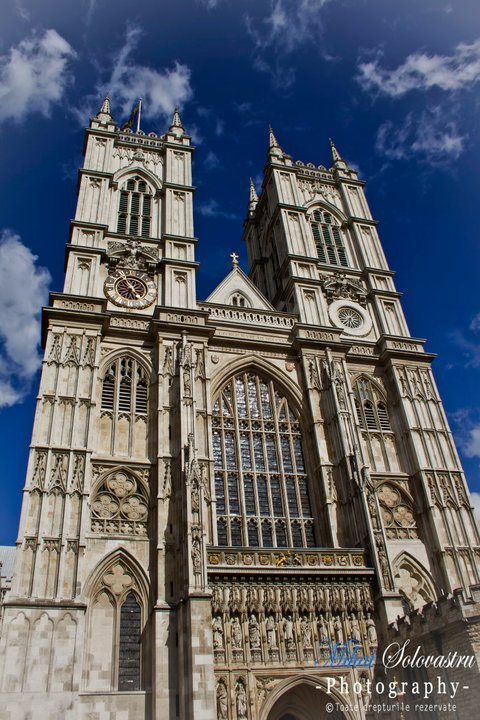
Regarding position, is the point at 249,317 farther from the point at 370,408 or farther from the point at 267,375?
the point at 370,408

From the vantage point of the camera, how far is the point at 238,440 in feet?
76.8

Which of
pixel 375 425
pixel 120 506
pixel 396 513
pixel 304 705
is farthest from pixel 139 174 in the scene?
pixel 304 705

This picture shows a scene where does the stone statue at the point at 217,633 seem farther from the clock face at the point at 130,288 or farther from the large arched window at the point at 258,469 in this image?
the clock face at the point at 130,288

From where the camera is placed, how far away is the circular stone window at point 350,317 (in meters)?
28.8

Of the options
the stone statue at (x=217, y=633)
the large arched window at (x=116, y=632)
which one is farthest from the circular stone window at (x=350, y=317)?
the large arched window at (x=116, y=632)

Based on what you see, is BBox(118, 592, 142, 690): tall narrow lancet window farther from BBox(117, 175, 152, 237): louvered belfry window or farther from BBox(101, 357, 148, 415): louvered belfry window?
BBox(117, 175, 152, 237): louvered belfry window

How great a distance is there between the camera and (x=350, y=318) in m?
29.3

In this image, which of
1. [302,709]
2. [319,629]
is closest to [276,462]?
[319,629]

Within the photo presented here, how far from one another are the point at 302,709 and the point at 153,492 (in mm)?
7999

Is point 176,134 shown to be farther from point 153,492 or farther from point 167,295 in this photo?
point 153,492

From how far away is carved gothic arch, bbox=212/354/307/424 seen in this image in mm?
24844

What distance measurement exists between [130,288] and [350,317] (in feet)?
34.9

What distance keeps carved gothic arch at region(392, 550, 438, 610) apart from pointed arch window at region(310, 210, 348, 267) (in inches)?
616

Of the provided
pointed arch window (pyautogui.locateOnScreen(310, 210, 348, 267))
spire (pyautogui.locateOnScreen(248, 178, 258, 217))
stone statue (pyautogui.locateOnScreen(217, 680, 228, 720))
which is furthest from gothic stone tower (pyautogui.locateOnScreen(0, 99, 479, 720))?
spire (pyautogui.locateOnScreen(248, 178, 258, 217))
